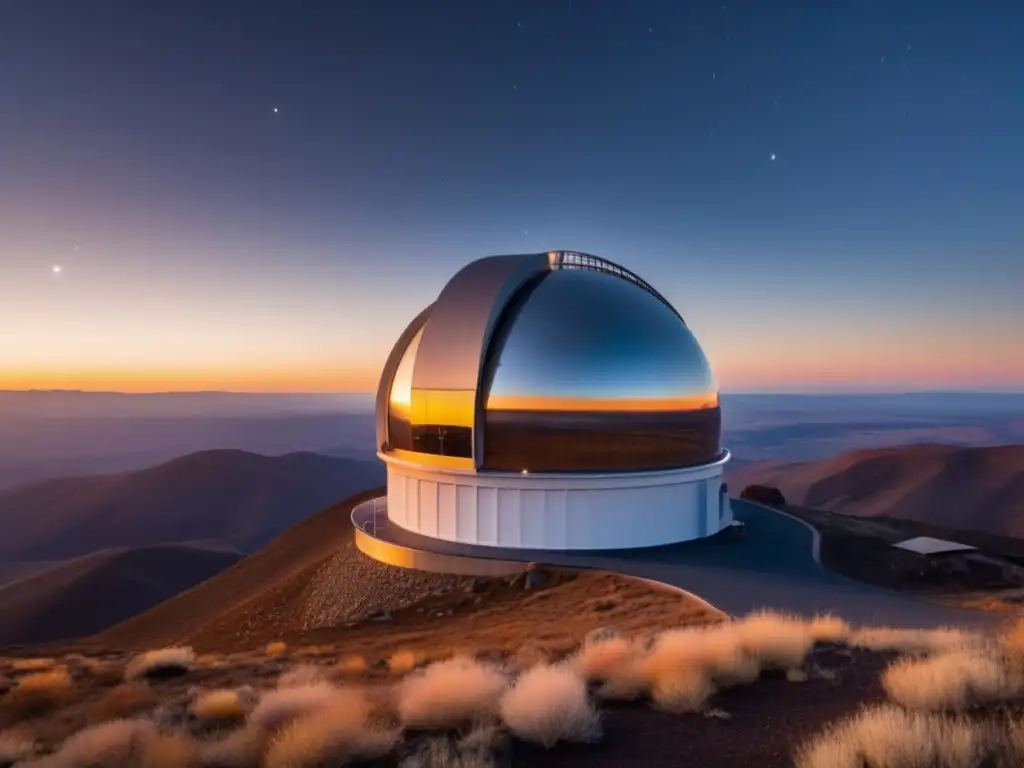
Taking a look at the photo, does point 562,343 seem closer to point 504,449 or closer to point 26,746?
point 504,449

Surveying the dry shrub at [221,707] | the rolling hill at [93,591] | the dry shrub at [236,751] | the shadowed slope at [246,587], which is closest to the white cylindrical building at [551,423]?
the shadowed slope at [246,587]

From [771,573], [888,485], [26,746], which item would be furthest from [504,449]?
[888,485]

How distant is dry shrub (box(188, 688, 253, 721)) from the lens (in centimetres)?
773

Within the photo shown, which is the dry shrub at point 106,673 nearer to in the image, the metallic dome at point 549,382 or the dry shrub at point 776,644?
the dry shrub at point 776,644

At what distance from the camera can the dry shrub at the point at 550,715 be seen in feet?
18.6

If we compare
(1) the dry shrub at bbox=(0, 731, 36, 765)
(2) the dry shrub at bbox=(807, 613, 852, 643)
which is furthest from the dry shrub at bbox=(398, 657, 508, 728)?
(2) the dry shrub at bbox=(807, 613, 852, 643)

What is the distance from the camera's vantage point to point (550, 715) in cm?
575

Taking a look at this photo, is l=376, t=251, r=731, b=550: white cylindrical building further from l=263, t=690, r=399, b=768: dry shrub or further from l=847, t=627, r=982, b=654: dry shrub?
l=263, t=690, r=399, b=768: dry shrub

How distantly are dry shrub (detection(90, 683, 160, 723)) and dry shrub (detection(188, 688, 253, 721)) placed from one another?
1043mm

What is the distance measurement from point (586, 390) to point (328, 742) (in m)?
16.3

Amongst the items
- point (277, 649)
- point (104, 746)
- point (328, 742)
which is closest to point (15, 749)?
point (104, 746)

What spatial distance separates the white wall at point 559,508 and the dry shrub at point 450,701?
45.3ft

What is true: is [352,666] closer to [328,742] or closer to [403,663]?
[403,663]

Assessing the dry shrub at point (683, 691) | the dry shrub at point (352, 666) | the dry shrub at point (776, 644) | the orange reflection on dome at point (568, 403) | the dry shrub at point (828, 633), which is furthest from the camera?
the orange reflection on dome at point (568, 403)
